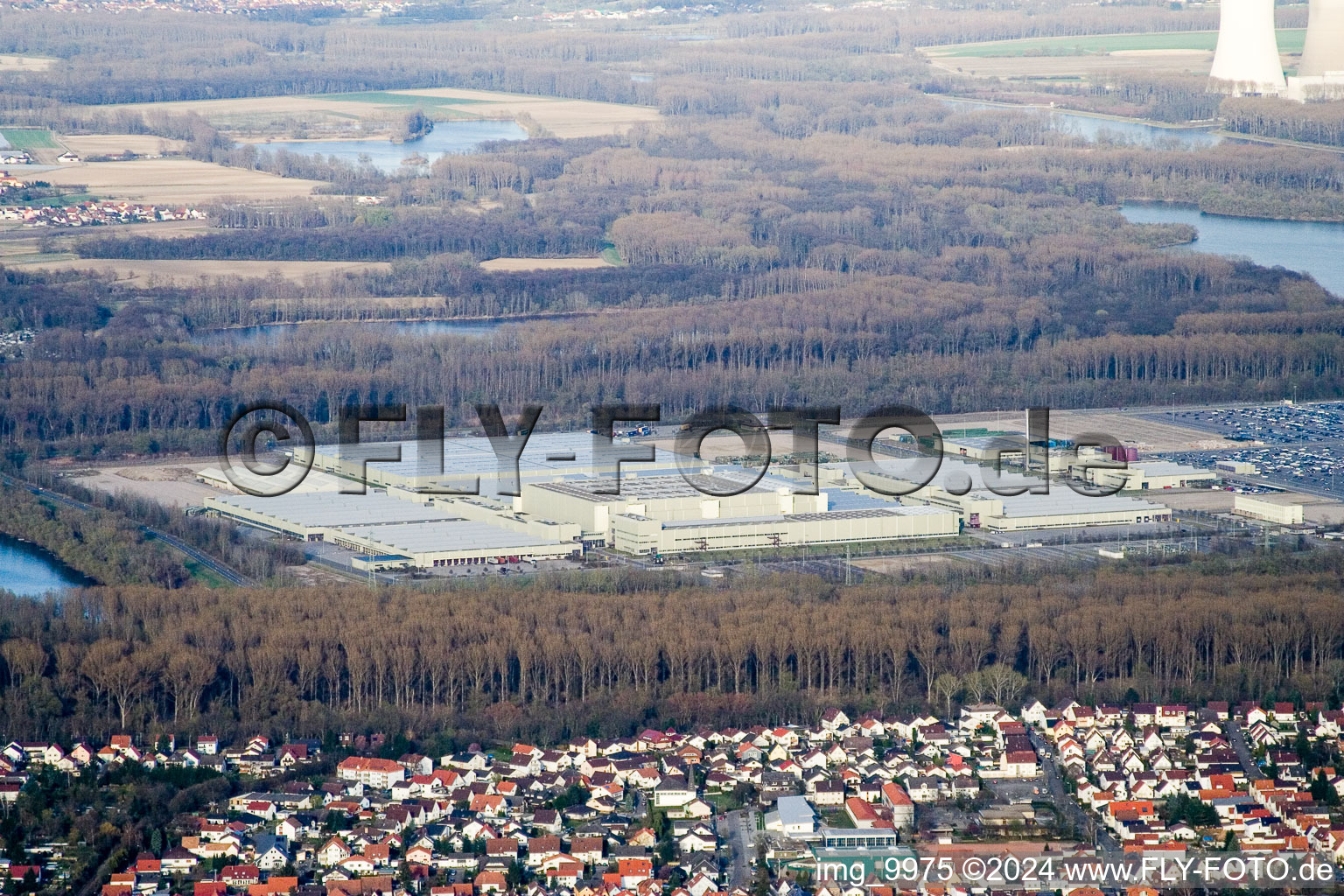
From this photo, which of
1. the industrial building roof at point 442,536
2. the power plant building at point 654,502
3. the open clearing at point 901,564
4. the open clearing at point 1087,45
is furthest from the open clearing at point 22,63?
the open clearing at point 901,564

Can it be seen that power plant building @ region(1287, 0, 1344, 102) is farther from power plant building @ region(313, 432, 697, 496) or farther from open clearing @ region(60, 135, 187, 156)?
power plant building @ region(313, 432, 697, 496)

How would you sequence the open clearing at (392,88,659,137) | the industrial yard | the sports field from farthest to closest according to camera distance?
1. the open clearing at (392,88,659,137)
2. the sports field
3. the industrial yard

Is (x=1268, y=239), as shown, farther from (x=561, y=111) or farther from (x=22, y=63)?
(x=22, y=63)

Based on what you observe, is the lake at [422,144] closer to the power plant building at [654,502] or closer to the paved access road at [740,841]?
the power plant building at [654,502]

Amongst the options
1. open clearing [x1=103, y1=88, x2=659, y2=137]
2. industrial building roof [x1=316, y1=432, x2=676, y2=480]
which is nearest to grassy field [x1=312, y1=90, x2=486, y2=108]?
open clearing [x1=103, y1=88, x2=659, y2=137]

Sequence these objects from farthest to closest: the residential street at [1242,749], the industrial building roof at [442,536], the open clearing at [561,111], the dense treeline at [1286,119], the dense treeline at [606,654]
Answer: the open clearing at [561,111] < the dense treeline at [1286,119] < the industrial building roof at [442,536] < the dense treeline at [606,654] < the residential street at [1242,749]

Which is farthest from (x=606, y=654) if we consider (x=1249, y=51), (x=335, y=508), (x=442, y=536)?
(x=1249, y=51)

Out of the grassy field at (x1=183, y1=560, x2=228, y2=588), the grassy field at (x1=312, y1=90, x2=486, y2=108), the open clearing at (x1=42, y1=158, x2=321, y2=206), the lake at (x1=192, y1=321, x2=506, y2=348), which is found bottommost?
the grassy field at (x1=183, y1=560, x2=228, y2=588)

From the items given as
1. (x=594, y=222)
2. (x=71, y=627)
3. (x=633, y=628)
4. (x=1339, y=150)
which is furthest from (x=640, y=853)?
(x=1339, y=150)
